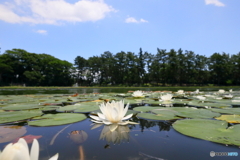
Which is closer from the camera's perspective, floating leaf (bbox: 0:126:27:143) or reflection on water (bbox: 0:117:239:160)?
reflection on water (bbox: 0:117:239:160)

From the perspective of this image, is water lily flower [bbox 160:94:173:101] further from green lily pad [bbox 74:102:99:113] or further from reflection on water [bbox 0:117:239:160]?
reflection on water [bbox 0:117:239:160]

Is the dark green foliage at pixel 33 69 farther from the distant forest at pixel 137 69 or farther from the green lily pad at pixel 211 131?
the green lily pad at pixel 211 131

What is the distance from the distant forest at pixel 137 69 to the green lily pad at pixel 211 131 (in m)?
27.4

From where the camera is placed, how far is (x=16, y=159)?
1.24ft

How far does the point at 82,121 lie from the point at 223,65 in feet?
103

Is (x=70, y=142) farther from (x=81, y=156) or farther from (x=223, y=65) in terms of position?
(x=223, y=65)

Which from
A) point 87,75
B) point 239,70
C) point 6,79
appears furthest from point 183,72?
point 6,79

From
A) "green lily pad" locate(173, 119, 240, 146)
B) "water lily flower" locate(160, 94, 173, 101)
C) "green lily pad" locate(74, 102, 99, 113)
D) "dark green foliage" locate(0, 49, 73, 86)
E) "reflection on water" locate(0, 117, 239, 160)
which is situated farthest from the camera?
"dark green foliage" locate(0, 49, 73, 86)

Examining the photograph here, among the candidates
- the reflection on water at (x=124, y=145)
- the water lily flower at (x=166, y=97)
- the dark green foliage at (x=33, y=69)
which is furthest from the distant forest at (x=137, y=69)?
the reflection on water at (x=124, y=145)

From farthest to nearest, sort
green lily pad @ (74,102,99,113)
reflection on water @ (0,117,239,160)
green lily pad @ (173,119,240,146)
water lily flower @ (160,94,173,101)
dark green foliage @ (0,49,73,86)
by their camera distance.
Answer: dark green foliage @ (0,49,73,86) < water lily flower @ (160,94,173,101) < green lily pad @ (74,102,99,113) < green lily pad @ (173,119,240,146) < reflection on water @ (0,117,239,160)

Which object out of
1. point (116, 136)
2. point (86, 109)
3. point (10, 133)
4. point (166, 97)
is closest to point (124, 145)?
point (116, 136)

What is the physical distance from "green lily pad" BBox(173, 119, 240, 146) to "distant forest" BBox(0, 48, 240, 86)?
27385 millimetres

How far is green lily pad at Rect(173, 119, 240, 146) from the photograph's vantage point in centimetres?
76

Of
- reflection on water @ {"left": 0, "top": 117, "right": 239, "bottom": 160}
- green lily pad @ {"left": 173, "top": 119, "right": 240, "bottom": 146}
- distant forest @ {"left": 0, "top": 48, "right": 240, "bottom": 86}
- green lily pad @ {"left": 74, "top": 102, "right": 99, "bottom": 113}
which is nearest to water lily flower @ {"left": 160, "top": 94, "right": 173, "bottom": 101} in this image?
green lily pad @ {"left": 74, "top": 102, "right": 99, "bottom": 113}
